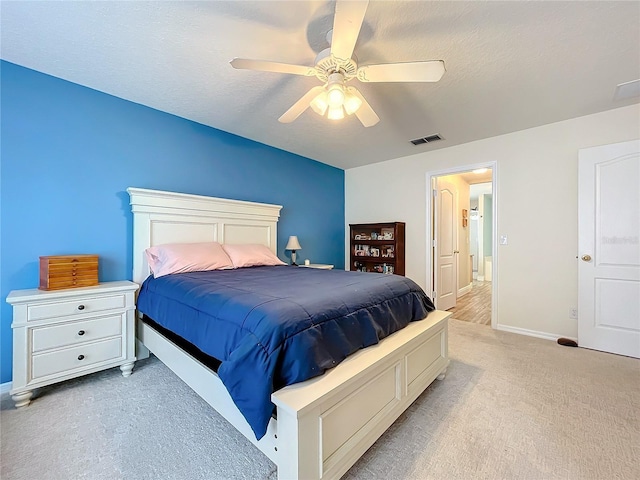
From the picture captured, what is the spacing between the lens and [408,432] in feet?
4.98

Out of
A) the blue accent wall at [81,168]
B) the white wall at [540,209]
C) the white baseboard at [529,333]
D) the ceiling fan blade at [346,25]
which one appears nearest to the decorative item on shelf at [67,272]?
the blue accent wall at [81,168]

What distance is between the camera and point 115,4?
150cm

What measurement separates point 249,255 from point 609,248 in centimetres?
365

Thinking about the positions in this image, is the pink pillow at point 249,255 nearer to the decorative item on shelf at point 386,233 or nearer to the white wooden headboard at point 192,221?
the white wooden headboard at point 192,221

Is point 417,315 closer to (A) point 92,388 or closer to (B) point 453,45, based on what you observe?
(B) point 453,45

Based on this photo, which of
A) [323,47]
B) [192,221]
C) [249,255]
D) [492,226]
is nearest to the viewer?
[323,47]

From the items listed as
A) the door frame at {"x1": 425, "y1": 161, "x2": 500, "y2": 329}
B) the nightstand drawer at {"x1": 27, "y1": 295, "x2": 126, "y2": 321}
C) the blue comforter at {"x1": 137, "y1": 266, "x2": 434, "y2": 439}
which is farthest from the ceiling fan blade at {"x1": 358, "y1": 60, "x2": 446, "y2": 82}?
the nightstand drawer at {"x1": 27, "y1": 295, "x2": 126, "y2": 321}

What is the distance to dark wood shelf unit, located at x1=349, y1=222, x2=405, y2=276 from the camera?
4.09m

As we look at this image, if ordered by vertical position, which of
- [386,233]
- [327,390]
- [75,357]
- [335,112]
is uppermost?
[335,112]

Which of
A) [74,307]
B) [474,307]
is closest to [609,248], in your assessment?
[474,307]

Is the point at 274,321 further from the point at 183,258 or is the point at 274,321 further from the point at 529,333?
the point at 529,333

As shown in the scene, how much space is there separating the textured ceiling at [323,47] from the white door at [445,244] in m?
1.50

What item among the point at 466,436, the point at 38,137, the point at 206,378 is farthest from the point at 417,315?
the point at 38,137

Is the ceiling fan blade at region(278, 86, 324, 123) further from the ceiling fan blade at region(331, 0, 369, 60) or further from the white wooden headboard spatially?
the white wooden headboard
